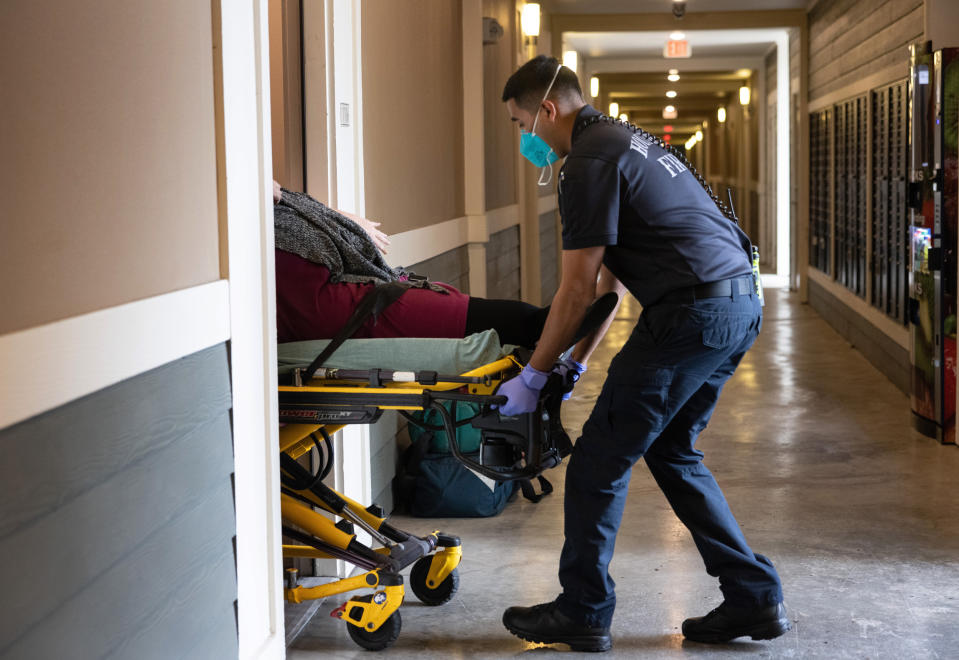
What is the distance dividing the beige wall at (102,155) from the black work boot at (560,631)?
1360mm

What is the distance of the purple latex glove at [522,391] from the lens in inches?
106

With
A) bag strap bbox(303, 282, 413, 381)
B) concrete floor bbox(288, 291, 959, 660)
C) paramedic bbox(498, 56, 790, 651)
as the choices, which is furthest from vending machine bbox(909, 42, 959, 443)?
bag strap bbox(303, 282, 413, 381)

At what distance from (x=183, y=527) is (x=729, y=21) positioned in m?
10.7

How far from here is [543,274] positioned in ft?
37.9

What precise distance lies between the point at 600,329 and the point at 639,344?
15 centimetres

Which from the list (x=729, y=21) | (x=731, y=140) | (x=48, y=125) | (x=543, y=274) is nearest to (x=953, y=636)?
(x=48, y=125)

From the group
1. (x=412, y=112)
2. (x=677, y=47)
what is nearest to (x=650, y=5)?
(x=677, y=47)

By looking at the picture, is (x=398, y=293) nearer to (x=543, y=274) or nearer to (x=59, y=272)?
(x=59, y=272)

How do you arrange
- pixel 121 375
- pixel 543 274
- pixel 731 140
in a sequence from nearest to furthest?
1. pixel 121 375
2. pixel 543 274
3. pixel 731 140

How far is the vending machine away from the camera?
5059 mm

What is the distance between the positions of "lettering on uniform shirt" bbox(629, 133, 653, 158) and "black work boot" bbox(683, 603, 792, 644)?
1.25 m

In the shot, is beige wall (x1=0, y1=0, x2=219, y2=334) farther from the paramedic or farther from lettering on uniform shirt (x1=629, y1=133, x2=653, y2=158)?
lettering on uniform shirt (x1=629, y1=133, x2=653, y2=158)

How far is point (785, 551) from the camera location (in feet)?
12.7

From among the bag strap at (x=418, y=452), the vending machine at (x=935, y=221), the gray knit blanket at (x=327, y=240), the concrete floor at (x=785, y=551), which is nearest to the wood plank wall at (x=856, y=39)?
the vending machine at (x=935, y=221)
